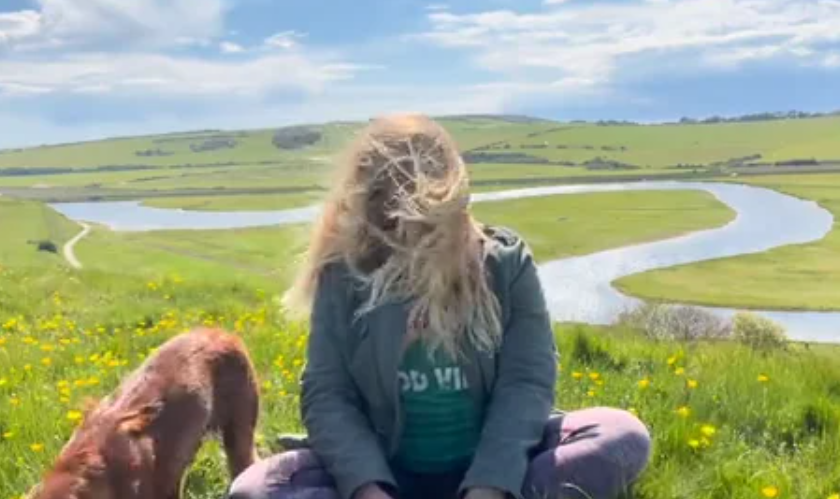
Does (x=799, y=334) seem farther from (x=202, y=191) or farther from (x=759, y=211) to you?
(x=202, y=191)

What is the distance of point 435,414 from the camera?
15.2 feet

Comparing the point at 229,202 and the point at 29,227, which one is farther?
the point at 229,202

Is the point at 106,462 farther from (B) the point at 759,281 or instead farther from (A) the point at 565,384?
(B) the point at 759,281

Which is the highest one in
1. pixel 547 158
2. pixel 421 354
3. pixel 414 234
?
pixel 414 234

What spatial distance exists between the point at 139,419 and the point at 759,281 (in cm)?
4940

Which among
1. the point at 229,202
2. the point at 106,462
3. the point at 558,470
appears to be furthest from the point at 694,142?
the point at 106,462

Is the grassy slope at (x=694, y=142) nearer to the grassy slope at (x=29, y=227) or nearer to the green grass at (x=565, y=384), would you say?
the grassy slope at (x=29, y=227)

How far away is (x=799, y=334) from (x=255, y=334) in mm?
30978

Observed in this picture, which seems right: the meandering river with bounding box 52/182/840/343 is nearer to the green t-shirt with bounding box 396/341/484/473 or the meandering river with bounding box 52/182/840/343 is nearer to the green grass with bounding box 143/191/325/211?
the green t-shirt with bounding box 396/341/484/473

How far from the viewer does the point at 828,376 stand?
23.5ft

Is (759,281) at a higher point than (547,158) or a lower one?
lower

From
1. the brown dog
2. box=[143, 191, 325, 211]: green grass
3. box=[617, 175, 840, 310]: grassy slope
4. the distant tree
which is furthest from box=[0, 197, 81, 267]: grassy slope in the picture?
the brown dog

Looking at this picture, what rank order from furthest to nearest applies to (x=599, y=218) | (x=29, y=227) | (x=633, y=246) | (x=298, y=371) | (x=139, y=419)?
(x=29, y=227), (x=599, y=218), (x=633, y=246), (x=298, y=371), (x=139, y=419)

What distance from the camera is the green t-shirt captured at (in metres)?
4.60
